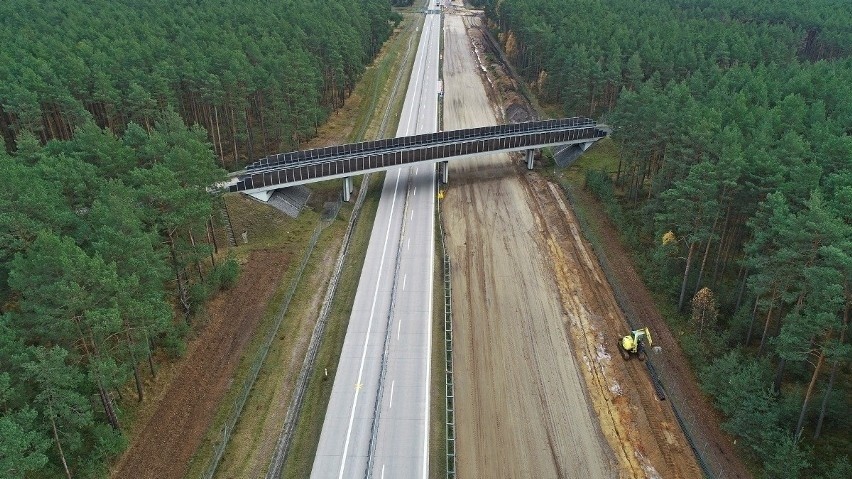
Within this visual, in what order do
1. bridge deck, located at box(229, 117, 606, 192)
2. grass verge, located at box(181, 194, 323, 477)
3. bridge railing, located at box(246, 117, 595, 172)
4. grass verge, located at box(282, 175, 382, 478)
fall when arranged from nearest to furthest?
grass verge, located at box(282, 175, 382, 478)
grass verge, located at box(181, 194, 323, 477)
bridge deck, located at box(229, 117, 606, 192)
bridge railing, located at box(246, 117, 595, 172)

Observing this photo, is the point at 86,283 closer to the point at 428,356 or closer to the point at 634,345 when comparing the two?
the point at 428,356

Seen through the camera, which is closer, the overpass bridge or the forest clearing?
the forest clearing

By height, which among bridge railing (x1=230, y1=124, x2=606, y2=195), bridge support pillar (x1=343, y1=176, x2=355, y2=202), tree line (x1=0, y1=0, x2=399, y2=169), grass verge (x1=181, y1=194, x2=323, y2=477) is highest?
tree line (x1=0, y1=0, x2=399, y2=169)

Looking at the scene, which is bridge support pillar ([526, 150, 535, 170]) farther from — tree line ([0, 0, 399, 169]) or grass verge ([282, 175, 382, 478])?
tree line ([0, 0, 399, 169])

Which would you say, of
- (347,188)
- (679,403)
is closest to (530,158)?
(347,188)

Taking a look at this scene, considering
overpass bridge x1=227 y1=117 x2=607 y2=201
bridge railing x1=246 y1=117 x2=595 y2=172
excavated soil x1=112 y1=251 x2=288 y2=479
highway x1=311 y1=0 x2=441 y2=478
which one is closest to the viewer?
excavated soil x1=112 y1=251 x2=288 y2=479

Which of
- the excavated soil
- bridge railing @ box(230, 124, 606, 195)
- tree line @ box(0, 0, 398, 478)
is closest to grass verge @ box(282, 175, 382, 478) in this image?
the excavated soil

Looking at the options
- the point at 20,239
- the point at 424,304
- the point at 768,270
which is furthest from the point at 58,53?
the point at 768,270

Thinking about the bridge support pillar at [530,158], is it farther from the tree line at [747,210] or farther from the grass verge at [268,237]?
the grass verge at [268,237]
